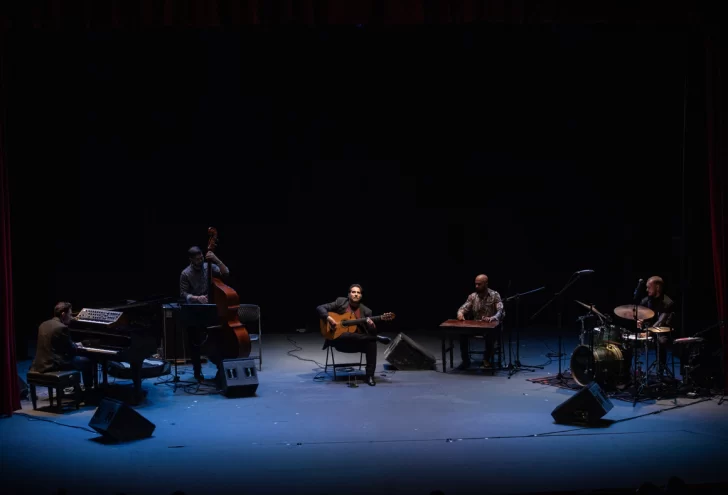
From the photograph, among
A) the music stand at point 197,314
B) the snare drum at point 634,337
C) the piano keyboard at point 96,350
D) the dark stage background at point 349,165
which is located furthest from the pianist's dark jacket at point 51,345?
the snare drum at point 634,337

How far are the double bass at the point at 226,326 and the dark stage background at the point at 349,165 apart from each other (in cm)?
342

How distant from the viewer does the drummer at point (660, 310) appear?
9.05 m

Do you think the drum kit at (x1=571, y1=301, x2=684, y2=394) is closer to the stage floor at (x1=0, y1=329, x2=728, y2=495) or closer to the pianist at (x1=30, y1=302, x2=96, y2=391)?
the stage floor at (x1=0, y1=329, x2=728, y2=495)

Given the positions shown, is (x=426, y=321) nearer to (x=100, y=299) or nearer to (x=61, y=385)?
(x=100, y=299)

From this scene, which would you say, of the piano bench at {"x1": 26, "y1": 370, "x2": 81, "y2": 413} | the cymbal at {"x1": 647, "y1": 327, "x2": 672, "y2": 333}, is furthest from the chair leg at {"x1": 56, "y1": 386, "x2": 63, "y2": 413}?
the cymbal at {"x1": 647, "y1": 327, "x2": 672, "y2": 333}

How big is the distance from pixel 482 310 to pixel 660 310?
83.6 inches

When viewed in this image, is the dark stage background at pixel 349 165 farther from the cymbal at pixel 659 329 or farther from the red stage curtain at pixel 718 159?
the red stage curtain at pixel 718 159

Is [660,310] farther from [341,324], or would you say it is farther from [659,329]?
[341,324]

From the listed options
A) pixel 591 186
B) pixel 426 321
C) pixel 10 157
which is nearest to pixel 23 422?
pixel 10 157

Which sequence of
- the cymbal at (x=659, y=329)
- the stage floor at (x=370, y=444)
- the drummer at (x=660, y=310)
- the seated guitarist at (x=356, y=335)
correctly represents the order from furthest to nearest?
the seated guitarist at (x=356, y=335) → the drummer at (x=660, y=310) → the cymbal at (x=659, y=329) → the stage floor at (x=370, y=444)

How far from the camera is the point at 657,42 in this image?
11516 millimetres

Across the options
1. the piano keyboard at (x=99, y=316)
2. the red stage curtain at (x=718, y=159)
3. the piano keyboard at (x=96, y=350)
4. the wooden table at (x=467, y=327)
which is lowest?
the wooden table at (x=467, y=327)

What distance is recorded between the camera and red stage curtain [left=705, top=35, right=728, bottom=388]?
8156 millimetres

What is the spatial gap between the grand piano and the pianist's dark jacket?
232 millimetres
